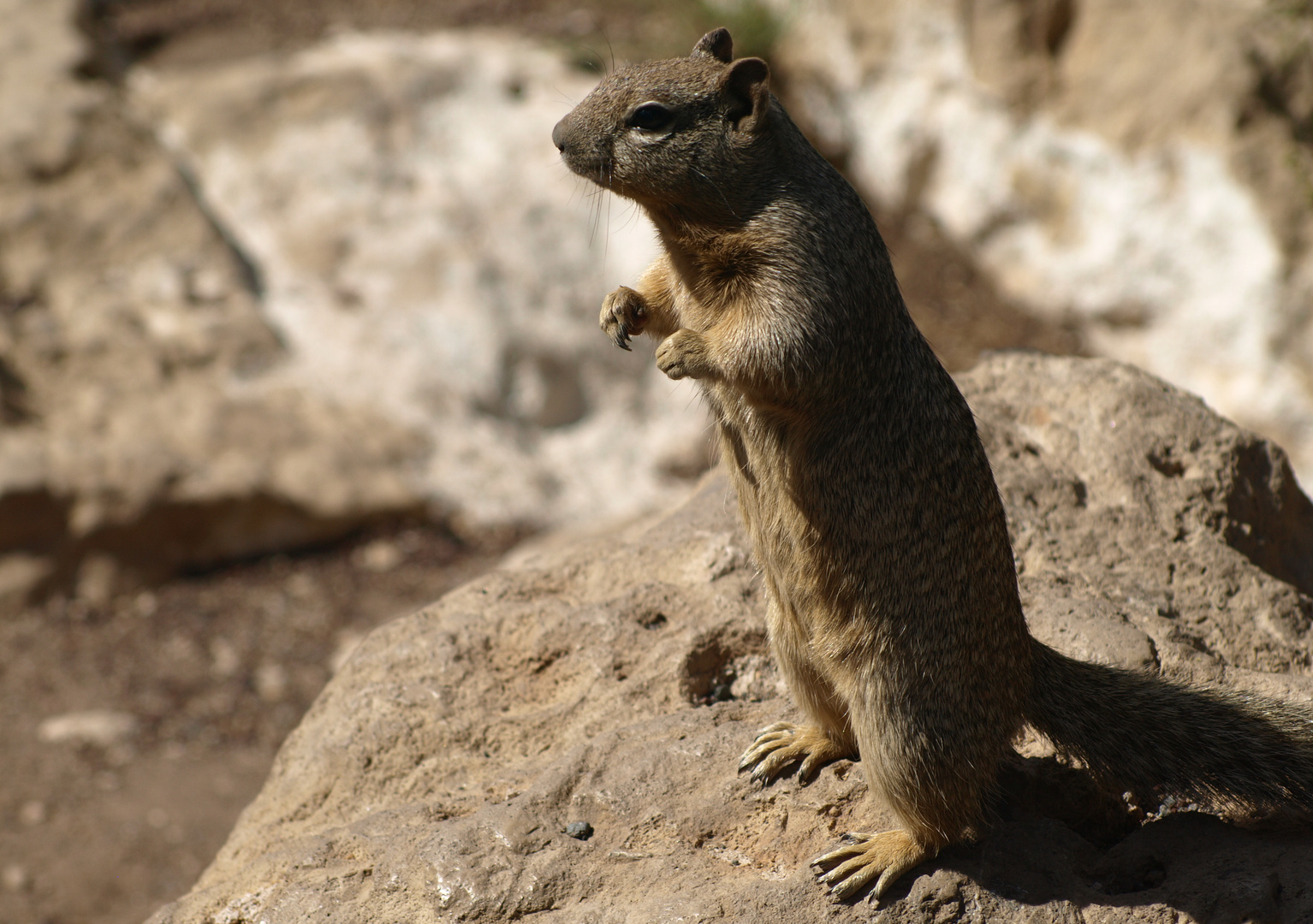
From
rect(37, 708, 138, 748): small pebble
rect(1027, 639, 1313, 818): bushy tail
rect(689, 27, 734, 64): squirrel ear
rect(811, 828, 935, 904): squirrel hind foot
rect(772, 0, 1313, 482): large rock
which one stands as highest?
rect(772, 0, 1313, 482): large rock

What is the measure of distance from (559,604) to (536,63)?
23.8ft

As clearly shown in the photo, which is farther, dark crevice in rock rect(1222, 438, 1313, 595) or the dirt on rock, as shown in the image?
the dirt on rock

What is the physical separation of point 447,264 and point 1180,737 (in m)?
7.32

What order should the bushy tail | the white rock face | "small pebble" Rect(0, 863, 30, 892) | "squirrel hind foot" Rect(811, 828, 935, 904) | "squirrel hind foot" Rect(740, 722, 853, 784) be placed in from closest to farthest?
1. "squirrel hind foot" Rect(811, 828, 935, 904)
2. the bushy tail
3. "squirrel hind foot" Rect(740, 722, 853, 784)
4. "small pebble" Rect(0, 863, 30, 892)
5. the white rock face

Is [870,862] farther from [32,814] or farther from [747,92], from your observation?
[32,814]

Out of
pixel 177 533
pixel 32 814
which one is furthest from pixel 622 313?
pixel 177 533

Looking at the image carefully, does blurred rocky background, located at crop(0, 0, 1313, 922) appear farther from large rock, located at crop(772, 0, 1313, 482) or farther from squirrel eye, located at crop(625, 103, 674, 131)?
squirrel eye, located at crop(625, 103, 674, 131)

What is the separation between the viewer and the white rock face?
939 cm

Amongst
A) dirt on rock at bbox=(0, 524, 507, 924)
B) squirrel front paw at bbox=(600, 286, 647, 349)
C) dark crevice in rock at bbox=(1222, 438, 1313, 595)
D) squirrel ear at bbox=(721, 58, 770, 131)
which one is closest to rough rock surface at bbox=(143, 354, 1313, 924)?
dark crevice in rock at bbox=(1222, 438, 1313, 595)

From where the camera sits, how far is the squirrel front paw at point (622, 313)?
3.93m

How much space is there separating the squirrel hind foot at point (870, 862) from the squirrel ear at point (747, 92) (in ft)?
7.33

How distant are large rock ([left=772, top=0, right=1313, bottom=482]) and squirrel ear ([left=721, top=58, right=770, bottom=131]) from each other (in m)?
6.63

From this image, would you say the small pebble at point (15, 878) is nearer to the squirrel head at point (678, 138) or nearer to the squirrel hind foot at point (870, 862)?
the squirrel hind foot at point (870, 862)

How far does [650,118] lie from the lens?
11.9 feet
